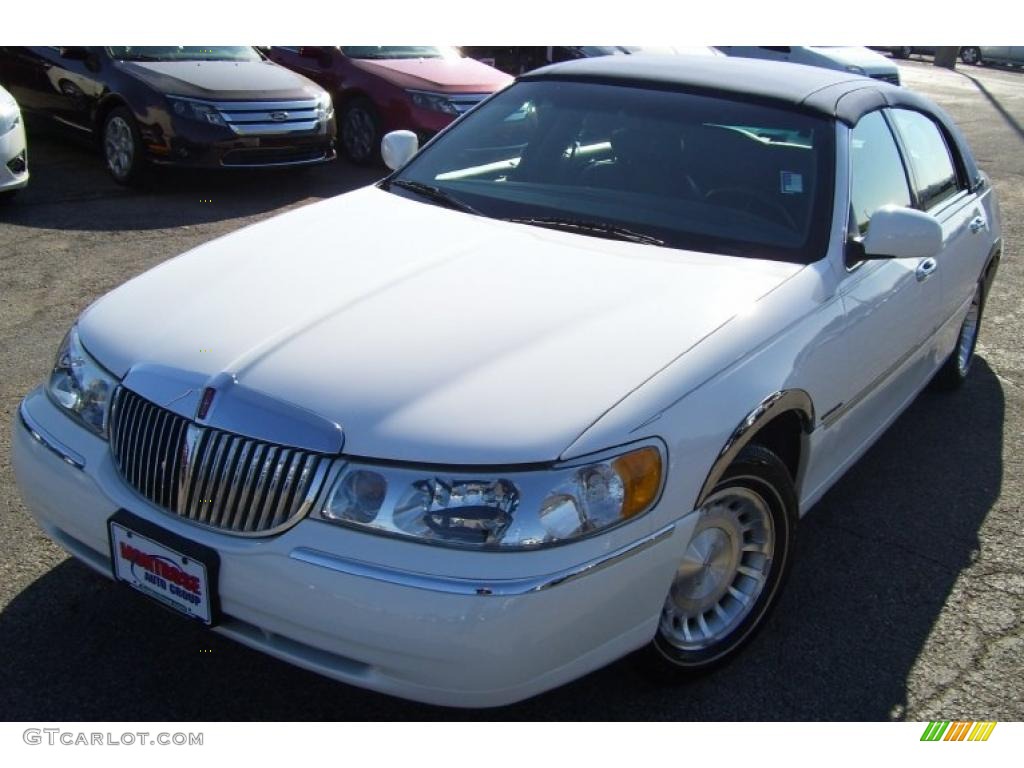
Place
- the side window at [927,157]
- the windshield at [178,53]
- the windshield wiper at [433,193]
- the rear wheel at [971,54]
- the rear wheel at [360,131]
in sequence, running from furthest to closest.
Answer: the rear wheel at [971,54], the rear wheel at [360,131], the windshield at [178,53], the side window at [927,157], the windshield wiper at [433,193]

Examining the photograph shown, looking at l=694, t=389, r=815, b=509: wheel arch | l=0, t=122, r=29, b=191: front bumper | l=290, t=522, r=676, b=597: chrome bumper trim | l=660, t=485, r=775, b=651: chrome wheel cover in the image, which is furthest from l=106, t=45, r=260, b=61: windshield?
l=290, t=522, r=676, b=597: chrome bumper trim

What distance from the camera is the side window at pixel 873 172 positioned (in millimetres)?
3750

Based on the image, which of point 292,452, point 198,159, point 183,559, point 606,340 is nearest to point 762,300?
point 606,340

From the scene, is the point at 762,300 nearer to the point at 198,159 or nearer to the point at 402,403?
the point at 402,403

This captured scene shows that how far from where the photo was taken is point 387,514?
2477 mm

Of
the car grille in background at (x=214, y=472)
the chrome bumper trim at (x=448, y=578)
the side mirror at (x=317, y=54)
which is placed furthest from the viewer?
the side mirror at (x=317, y=54)

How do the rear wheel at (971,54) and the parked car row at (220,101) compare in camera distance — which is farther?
the rear wheel at (971,54)

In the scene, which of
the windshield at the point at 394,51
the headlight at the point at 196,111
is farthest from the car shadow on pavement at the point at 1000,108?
the headlight at the point at 196,111

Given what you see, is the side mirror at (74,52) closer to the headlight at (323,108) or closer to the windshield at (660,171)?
the headlight at (323,108)

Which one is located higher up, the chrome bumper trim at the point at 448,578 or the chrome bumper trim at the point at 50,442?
the chrome bumper trim at the point at 448,578

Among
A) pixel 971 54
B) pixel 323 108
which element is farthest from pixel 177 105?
pixel 971 54

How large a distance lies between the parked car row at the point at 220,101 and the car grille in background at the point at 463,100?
12 mm

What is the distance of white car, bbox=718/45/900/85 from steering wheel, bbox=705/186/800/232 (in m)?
15.0

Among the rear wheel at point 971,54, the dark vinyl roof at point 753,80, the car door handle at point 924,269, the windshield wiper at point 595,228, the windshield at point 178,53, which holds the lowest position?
the rear wheel at point 971,54
